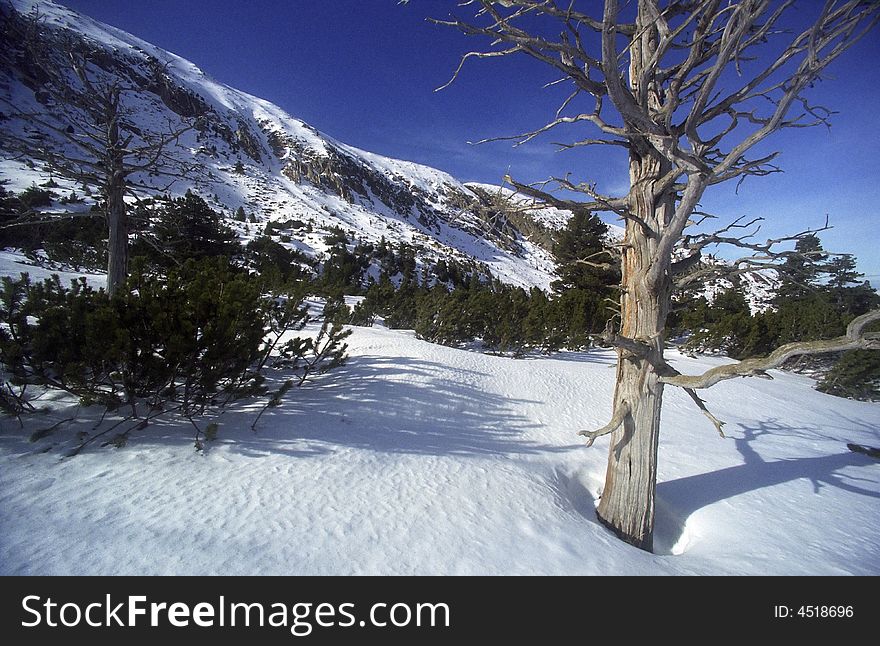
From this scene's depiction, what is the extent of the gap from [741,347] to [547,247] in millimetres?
15823

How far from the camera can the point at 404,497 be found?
2533mm

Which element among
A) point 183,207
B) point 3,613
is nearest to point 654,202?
point 3,613

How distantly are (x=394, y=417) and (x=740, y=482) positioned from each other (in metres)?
4.07

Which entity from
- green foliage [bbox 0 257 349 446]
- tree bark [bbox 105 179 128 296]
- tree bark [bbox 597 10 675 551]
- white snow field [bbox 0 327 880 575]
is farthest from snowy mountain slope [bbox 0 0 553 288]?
green foliage [bbox 0 257 349 446]

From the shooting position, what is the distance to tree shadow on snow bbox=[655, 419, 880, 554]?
3203mm

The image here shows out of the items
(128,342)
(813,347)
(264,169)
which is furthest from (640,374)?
(264,169)

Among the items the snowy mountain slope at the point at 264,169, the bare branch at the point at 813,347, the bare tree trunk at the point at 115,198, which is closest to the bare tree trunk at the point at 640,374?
the bare branch at the point at 813,347

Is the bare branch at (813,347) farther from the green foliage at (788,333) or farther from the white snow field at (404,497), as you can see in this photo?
the green foliage at (788,333)

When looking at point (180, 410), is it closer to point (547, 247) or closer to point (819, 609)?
point (547, 247)

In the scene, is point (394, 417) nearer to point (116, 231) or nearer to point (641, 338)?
point (641, 338)

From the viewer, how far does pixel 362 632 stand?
1513 millimetres

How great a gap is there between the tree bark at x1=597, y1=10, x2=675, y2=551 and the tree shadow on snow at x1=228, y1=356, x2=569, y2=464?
133 centimetres

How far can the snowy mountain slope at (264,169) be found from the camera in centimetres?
3572

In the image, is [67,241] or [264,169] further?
[264,169]
